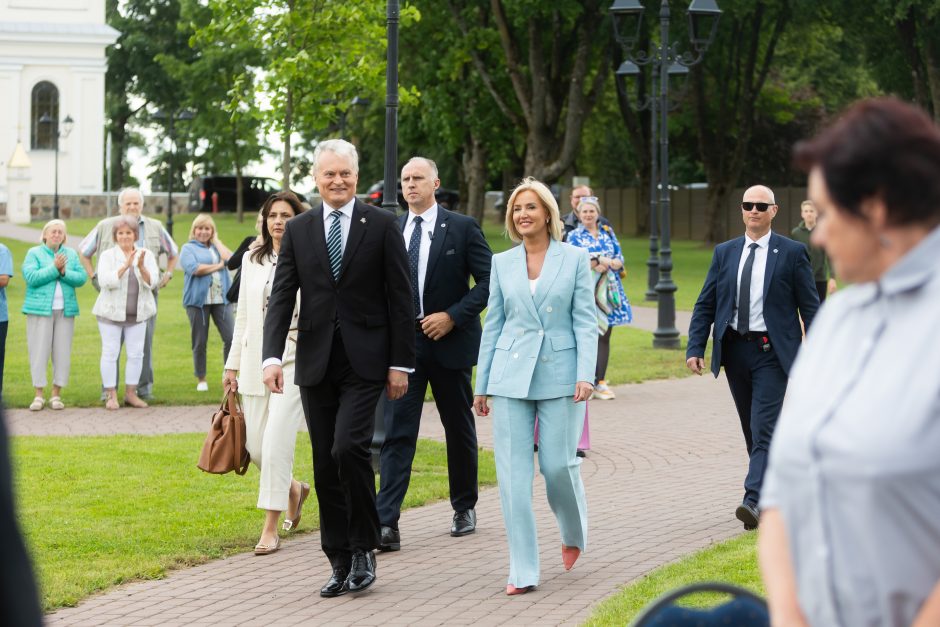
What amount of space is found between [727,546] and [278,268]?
9.15 ft

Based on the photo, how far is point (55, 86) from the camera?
69.1m

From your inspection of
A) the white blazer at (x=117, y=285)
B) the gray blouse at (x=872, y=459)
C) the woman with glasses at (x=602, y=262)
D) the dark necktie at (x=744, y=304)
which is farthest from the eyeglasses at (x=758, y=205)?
the white blazer at (x=117, y=285)

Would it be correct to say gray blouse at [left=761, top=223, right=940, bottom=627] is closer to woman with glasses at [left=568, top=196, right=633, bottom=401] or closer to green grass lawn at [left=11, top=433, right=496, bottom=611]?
green grass lawn at [left=11, top=433, right=496, bottom=611]

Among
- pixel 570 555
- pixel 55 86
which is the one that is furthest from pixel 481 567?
pixel 55 86

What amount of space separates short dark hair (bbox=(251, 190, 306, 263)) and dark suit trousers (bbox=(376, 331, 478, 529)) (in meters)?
0.98

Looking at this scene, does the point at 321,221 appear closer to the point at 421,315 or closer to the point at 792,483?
the point at 421,315

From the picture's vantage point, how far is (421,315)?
888cm

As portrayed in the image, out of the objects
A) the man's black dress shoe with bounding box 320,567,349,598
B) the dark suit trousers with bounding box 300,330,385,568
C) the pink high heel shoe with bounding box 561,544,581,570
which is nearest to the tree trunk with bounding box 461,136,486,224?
the pink high heel shoe with bounding box 561,544,581,570

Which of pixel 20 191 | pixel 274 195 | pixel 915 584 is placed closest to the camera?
pixel 915 584

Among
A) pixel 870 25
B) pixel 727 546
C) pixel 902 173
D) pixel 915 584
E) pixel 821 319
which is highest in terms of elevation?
pixel 870 25

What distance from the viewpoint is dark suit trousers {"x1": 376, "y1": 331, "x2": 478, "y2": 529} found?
862 cm

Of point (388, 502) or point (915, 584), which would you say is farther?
point (388, 502)

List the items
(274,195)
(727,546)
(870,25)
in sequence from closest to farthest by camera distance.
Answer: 1. (727,546)
2. (274,195)
3. (870,25)

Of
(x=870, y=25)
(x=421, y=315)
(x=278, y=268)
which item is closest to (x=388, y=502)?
(x=421, y=315)
